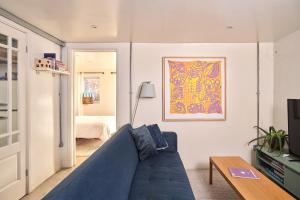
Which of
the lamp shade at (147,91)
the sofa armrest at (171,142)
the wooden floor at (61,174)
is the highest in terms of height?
the lamp shade at (147,91)

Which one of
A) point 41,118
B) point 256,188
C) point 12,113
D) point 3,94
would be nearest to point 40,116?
point 41,118

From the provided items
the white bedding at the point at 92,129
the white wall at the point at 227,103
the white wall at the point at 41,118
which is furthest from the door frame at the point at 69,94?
the white bedding at the point at 92,129

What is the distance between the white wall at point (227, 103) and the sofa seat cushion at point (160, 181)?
111cm

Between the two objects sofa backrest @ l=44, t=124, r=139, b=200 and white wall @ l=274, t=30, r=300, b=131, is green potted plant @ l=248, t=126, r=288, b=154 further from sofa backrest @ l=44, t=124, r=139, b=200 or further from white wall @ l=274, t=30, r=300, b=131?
sofa backrest @ l=44, t=124, r=139, b=200

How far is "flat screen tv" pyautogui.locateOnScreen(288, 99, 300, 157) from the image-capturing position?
287cm

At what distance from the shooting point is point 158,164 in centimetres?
272

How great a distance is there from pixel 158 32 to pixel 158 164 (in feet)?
6.14

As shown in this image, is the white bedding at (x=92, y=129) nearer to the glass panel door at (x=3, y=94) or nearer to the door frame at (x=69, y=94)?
the door frame at (x=69, y=94)

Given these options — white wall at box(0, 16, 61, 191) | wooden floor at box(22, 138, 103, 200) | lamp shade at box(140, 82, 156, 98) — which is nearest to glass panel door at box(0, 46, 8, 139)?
white wall at box(0, 16, 61, 191)

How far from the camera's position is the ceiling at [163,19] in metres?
2.31

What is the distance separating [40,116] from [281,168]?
3.38 metres

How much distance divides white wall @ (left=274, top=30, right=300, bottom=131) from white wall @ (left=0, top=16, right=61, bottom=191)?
12.2ft

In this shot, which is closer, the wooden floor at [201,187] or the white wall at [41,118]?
the wooden floor at [201,187]

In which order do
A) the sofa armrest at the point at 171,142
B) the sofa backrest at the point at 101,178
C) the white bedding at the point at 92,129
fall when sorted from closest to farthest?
1. the sofa backrest at the point at 101,178
2. the sofa armrest at the point at 171,142
3. the white bedding at the point at 92,129
